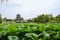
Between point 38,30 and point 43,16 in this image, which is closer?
point 38,30

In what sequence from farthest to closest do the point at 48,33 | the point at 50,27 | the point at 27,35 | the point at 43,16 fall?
the point at 43,16, the point at 50,27, the point at 48,33, the point at 27,35

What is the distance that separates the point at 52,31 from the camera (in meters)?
2.90

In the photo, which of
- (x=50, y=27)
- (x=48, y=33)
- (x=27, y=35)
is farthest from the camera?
(x=50, y=27)

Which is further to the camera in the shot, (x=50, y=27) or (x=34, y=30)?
(x=50, y=27)

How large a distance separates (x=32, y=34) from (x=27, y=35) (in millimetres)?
83

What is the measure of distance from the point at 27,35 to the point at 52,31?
16.8 inches

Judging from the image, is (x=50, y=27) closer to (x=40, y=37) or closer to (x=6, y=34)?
(x=40, y=37)

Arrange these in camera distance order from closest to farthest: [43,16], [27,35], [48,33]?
[27,35], [48,33], [43,16]

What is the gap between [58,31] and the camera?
2918 millimetres

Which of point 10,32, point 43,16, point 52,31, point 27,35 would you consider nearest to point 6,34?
point 10,32

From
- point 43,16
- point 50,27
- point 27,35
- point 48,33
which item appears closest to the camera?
point 27,35

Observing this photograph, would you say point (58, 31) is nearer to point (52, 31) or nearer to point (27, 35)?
point (52, 31)

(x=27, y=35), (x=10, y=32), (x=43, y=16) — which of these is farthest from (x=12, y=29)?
(x=43, y=16)

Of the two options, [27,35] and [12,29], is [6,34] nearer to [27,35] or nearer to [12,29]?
[12,29]
